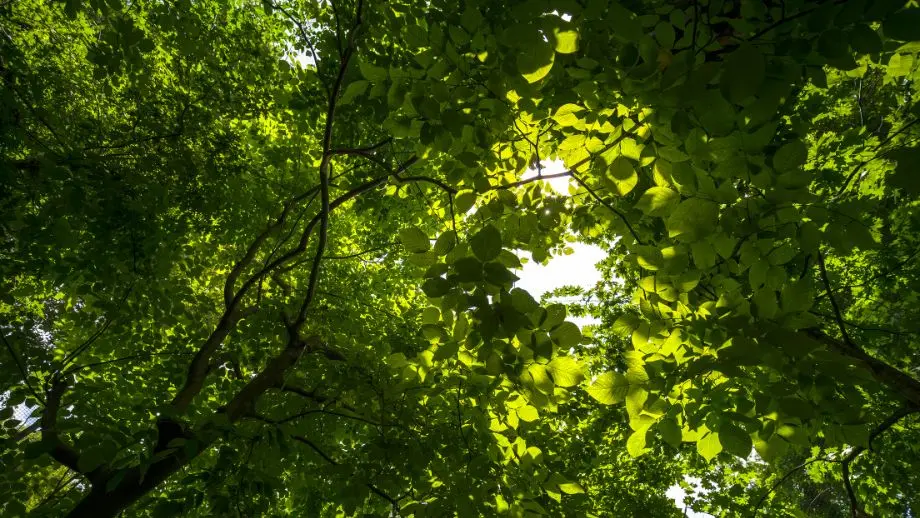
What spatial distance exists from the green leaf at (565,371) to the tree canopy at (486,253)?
0.01 metres

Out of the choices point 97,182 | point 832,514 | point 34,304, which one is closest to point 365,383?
point 97,182

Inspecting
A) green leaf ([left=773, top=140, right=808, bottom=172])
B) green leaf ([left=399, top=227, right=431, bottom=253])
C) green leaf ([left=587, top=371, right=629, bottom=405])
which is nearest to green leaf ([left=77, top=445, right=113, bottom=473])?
green leaf ([left=399, top=227, right=431, bottom=253])

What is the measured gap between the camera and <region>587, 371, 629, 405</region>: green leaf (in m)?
1.65

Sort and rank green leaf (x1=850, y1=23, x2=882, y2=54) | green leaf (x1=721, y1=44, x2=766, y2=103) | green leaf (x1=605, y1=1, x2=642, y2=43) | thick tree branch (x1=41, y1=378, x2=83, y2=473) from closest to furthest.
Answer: green leaf (x1=721, y1=44, x2=766, y2=103), green leaf (x1=850, y1=23, x2=882, y2=54), green leaf (x1=605, y1=1, x2=642, y2=43), thick tree branch (x1=41, y1=378, x2=83, y2=473)

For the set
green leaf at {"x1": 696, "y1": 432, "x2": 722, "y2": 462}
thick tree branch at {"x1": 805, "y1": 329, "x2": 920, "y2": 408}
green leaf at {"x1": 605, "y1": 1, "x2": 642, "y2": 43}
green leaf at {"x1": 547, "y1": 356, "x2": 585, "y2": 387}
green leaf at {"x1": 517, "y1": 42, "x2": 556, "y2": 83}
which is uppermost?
thick tree branch at {"x1": 805, "y1": 329, "x2": 920, "y2": 408}

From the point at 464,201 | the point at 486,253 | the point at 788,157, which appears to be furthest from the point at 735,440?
the point at 464,201

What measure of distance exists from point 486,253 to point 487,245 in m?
0.03

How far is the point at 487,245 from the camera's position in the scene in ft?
4.65

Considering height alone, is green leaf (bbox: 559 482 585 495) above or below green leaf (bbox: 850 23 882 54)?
below

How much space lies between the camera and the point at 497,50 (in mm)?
1816

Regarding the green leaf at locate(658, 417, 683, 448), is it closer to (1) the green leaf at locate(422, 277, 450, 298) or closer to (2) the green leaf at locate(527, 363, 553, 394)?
(2) the green leaf at locate(527, 363, 553, 394)

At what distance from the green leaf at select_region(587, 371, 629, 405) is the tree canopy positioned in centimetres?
1

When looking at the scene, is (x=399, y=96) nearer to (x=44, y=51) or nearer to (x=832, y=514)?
(x=44, y=51)

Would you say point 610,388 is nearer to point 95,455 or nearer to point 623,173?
point 623,173
